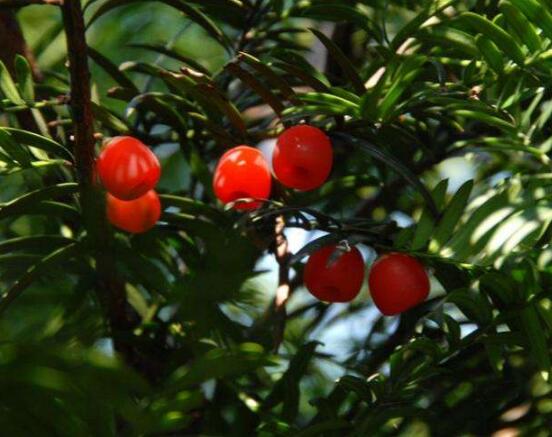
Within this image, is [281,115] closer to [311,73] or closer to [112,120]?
[311,73]

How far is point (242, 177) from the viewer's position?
859mm

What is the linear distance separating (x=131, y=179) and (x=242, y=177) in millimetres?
115

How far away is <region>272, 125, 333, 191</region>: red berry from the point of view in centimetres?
83

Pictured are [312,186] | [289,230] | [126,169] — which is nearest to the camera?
[126,169]

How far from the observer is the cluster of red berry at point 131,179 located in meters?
0.78

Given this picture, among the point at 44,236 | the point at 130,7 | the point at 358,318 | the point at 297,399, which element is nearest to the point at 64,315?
the point at 44,236

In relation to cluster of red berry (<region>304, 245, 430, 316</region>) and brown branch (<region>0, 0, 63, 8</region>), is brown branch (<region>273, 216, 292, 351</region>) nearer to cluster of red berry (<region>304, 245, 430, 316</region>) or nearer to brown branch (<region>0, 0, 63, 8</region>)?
cluster of red berry (<region>304, 245, 430, 316</region>)

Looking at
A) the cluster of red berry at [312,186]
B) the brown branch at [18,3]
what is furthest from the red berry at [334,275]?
the brown branch at [18,3]

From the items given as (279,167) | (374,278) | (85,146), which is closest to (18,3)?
(85,146)

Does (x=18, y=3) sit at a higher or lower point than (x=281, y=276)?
higher

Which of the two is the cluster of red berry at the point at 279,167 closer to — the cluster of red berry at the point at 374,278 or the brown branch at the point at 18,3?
the cluster of red berry at the point at 374,278

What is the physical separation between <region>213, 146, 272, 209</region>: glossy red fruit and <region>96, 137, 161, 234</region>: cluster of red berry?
0.21 feet

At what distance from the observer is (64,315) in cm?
97

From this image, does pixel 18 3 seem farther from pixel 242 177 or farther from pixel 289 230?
pixel 289 230
